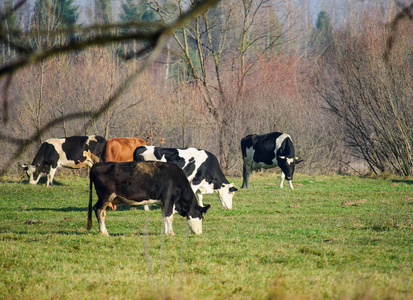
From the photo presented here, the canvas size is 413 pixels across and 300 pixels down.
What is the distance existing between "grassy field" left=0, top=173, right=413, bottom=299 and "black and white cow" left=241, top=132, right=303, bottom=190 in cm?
393

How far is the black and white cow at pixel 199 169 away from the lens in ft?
40.3

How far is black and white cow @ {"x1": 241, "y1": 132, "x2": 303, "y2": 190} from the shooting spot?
17.6 metres

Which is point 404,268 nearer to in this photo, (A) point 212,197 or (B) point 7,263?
(B) point 7,263

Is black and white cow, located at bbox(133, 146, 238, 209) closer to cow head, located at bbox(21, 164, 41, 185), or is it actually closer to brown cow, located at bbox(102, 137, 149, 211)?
brown cow, located at bbox(102, 137, 149, 211)

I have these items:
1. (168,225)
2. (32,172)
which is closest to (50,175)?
(32,172)

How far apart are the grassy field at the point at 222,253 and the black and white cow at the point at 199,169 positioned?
1.72 feet

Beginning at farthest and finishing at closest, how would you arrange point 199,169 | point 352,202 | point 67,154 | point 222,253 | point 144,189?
1. point 67,154
2. point 352,202
3. point 199,169
4. point 144,189
5. point 222,253

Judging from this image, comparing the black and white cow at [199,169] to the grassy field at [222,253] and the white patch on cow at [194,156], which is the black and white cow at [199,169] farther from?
the grassy field at [222,253]

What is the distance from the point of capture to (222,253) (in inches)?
266

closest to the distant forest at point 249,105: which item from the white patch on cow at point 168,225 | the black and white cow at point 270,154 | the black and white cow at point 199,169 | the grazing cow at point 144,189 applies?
the black and white cow at point 270,154

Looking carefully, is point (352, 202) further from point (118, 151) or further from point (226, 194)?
point (118, 151)

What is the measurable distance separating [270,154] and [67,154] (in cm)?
723

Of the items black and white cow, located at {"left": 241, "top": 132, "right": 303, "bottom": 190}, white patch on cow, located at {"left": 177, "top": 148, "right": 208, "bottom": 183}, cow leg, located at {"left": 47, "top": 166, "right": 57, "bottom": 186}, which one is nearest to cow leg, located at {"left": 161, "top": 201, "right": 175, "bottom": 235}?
white patch on cow, located at {"left": 177, "top": 148, "right": 208, "bottom": 183}

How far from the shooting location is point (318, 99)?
29016 millimetres
